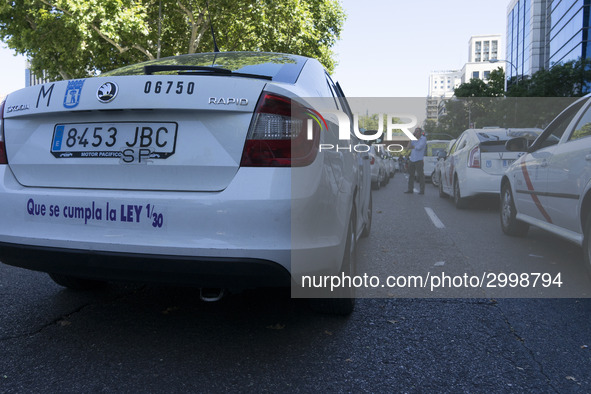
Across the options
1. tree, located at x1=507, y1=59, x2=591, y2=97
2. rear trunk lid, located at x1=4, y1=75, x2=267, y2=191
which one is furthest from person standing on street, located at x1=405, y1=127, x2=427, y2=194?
tree, located at x1=507, y1=59, x2=591, y2=97

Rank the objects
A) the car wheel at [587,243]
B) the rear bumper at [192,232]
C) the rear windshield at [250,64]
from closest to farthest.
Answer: the rear bumper at [192,232] < the rear windshield at [250,64] < the car wheel at [587,243]

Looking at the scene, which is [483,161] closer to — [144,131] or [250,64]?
[250,64]

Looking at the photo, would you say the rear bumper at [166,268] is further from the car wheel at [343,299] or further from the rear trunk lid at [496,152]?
the rear trunk lid at [496,152]

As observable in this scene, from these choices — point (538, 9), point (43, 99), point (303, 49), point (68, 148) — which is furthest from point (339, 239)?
point (538, 9)

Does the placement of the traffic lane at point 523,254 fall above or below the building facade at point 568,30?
below

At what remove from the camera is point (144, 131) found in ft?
8.20

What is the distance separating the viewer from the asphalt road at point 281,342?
244 cm

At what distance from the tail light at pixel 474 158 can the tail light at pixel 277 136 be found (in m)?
7.21

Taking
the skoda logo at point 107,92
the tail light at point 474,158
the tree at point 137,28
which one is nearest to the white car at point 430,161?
the tree at point 137,28

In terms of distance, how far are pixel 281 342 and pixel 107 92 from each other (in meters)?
1.52

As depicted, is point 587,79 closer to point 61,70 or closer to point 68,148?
point 61,70

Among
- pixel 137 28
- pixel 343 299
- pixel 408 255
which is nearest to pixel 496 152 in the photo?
pixel 408 255

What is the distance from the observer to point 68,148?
2615mm

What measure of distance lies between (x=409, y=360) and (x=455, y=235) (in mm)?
4209
